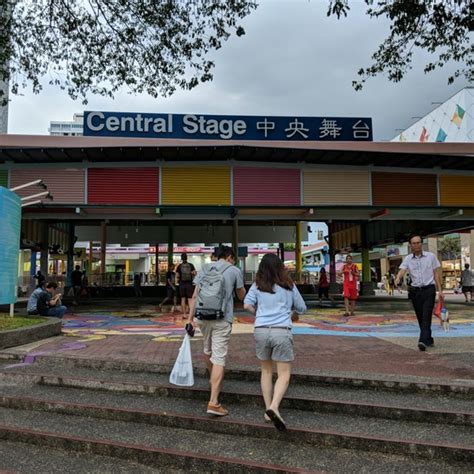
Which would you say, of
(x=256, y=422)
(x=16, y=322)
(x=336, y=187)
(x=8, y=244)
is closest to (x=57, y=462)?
(x=256, y=422)

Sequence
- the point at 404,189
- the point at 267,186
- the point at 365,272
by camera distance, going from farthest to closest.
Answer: the point at 365,272
the point at 404,189
the point at 267,186

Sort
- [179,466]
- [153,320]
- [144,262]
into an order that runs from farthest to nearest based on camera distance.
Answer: [144,262], [153,320], [179,466]

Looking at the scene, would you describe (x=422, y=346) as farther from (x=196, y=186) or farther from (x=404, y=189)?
(x=196, y=186)

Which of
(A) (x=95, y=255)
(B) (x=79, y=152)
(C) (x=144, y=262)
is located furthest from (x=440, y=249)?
(B) (x=79, y=152)

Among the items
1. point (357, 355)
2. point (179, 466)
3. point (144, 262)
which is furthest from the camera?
point (144, 262)

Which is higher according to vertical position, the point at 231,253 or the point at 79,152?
the point at 79,152

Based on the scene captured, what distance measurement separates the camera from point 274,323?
4.33 meters

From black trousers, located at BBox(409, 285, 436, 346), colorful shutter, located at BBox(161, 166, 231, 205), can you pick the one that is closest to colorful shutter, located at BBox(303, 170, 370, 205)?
colorful shutter, located at BBox(161, 166, 231, 205)

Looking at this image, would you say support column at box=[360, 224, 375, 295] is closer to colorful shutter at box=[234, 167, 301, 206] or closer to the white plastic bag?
colorful shutter at box=[234, 167, 301, 206]

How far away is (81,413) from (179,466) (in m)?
1.54

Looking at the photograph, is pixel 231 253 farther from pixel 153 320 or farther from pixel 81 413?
pixel 153 320

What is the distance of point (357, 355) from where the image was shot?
6934 mm

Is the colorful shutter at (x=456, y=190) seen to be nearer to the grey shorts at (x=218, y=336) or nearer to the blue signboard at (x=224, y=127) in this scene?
the blue signboard at (x=224, y=127)

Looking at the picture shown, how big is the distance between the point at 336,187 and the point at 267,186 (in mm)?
2063
